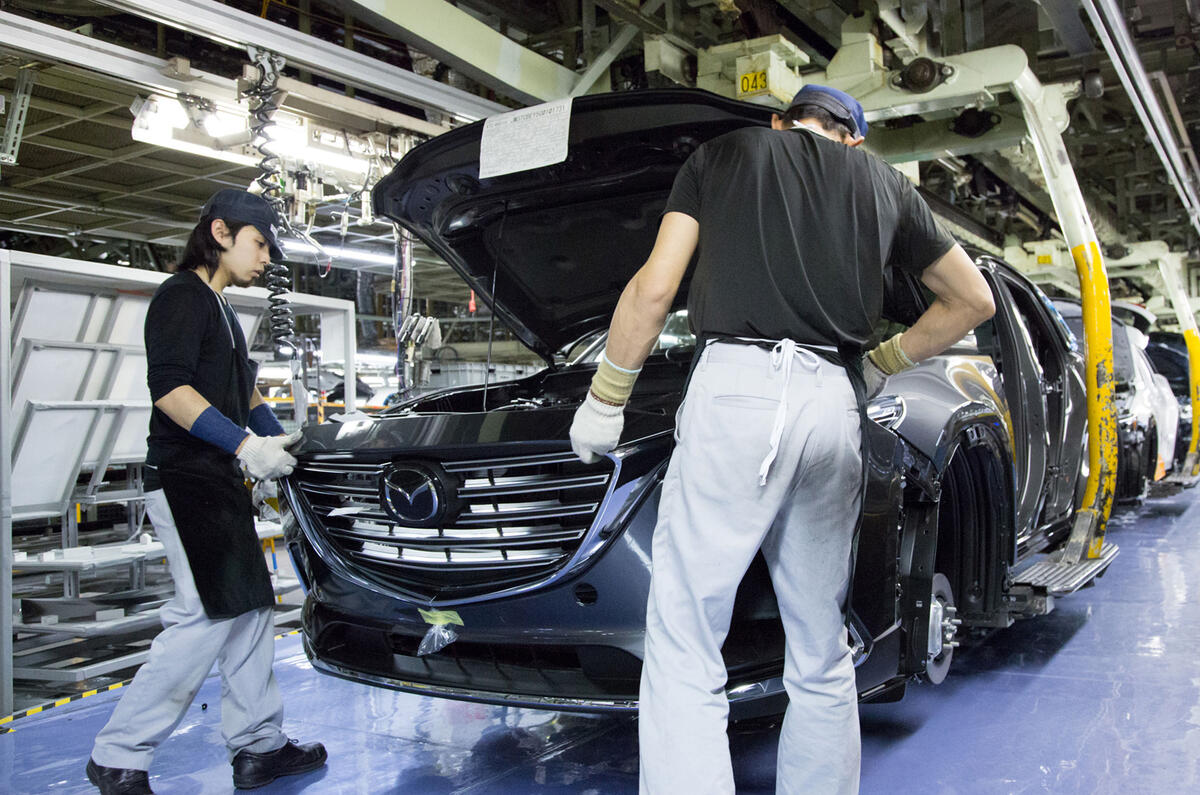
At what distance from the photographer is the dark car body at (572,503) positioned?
2.06 meters

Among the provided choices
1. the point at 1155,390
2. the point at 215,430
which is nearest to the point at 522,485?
the point at 215,430

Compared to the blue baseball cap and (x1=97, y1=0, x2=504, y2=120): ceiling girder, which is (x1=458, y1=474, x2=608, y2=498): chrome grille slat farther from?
(x1=97, y1=0, x2=504, y2=120): ceiling girder

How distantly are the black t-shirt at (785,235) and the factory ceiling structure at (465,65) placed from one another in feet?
8.05

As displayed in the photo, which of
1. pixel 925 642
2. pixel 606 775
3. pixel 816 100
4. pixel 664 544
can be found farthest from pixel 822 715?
pixel 816 100

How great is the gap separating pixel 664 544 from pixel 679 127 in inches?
44.5

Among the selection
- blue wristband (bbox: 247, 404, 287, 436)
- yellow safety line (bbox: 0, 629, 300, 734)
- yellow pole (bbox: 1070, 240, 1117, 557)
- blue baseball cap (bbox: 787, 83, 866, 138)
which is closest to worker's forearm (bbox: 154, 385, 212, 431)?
blue wristband (bbox: 247, 404, 287, 436)

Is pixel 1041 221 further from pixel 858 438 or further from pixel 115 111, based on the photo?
pixel 858 438

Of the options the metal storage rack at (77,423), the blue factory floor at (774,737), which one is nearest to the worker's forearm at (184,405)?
the blue factory floor at (774,737)

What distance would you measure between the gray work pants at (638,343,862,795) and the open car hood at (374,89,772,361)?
79 cm

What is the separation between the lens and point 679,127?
243cm

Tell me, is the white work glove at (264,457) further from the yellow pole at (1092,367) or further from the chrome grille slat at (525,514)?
the yellow pole at (1092,367)

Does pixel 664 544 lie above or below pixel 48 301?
below

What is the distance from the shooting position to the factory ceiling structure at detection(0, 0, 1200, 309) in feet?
13.6

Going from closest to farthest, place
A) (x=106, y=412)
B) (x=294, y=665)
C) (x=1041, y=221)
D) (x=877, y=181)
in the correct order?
(x=877, y=181) → (x=294, y=665) → (x=106, y=412) → (x=1041, y=221)
